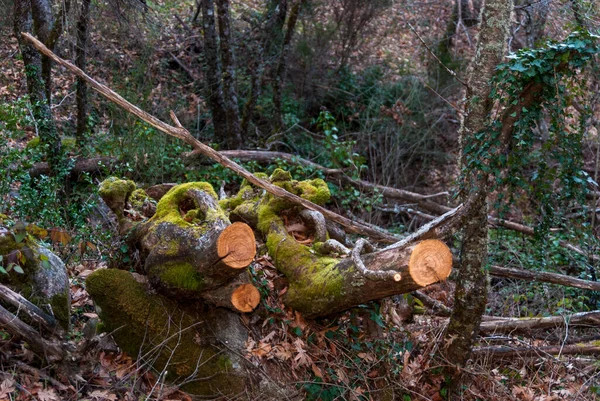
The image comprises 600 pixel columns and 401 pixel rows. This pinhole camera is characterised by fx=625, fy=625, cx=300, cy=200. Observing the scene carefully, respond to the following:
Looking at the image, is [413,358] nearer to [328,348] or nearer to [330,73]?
[328,348]

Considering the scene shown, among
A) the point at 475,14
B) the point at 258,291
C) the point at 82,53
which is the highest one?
the point at 475,14

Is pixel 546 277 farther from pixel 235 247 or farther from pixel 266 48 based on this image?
pixel 266 48

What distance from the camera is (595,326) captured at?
677 centimetres

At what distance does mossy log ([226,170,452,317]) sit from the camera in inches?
187

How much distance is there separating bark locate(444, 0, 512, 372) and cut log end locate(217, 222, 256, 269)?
198cm

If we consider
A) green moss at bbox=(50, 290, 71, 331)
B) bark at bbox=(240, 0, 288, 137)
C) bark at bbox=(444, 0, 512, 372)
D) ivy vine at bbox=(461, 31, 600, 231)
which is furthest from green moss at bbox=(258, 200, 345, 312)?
bark at bbox=(240, 0, 288, 137)

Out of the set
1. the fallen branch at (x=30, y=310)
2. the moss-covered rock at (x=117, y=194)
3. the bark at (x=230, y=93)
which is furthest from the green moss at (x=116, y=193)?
the bark at (x=230, y=93)

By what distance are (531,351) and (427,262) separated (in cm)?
243

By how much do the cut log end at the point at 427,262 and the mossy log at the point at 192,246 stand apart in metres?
1.26

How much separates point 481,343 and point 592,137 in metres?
7.94

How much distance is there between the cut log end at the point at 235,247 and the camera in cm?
489

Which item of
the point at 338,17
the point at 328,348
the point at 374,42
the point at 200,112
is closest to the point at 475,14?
the point at 374,42

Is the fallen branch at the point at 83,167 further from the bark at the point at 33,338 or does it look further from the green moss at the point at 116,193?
the bark at the point at 33,338

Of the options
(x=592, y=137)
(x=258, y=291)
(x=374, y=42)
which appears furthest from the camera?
(x=374, y=42)
